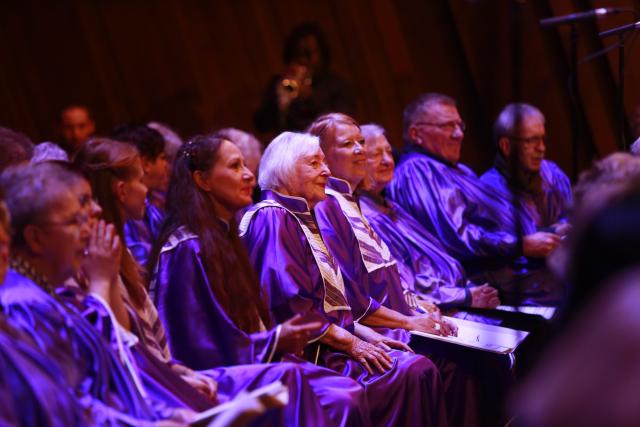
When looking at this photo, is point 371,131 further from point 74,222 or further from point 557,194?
point 74,222

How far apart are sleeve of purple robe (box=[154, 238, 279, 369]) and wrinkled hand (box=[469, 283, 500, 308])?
5.10ft

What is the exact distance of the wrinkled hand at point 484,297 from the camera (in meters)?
4.43

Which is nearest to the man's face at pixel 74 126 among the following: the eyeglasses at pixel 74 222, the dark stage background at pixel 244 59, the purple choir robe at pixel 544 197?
the dark stage background at pixel 244 59

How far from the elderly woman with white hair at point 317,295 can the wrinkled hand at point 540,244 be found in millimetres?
1380

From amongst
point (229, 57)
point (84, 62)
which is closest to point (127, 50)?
point (84, 62)

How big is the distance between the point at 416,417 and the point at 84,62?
178 inches

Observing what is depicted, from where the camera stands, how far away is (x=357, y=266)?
3.99 metres

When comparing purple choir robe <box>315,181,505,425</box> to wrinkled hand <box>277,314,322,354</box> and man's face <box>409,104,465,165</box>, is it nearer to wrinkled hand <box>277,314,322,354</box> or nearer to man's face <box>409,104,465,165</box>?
wrinkled hand <box>277,314,322,354</box>

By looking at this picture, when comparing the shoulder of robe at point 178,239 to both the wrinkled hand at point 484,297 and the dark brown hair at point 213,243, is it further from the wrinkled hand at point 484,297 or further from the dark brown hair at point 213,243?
the wrinkled hand at point 484,297

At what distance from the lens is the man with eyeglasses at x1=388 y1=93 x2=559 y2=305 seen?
Result: 187 inches

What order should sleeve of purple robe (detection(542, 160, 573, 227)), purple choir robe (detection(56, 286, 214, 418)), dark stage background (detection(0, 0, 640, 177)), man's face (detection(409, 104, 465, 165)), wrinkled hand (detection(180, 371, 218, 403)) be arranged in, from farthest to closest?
dark stage background (detection(0, 0, 640, 177)) → sleeve of purple robe (detection(542, 160, 573, 227)) → man's face (detection(409, 104, 465, 165)) → wrinkled hand (detection(180, 371, 218, 403)) → purple choir robe (detection(56, 286, 214, 418))

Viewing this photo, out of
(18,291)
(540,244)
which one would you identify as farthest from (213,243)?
(540,244)

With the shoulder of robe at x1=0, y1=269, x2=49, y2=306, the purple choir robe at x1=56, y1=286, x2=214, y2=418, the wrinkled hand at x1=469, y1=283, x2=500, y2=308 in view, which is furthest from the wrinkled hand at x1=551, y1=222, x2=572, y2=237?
the shoulder of robe at x1=0, y1=269, x2=49, y2=306

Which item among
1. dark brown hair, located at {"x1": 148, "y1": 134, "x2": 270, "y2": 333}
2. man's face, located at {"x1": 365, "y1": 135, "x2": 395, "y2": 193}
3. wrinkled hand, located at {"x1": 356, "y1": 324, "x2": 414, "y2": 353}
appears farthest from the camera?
man's face, located at {"x1": 365, "y1": 135, "x2": 395, "y2": 193}
